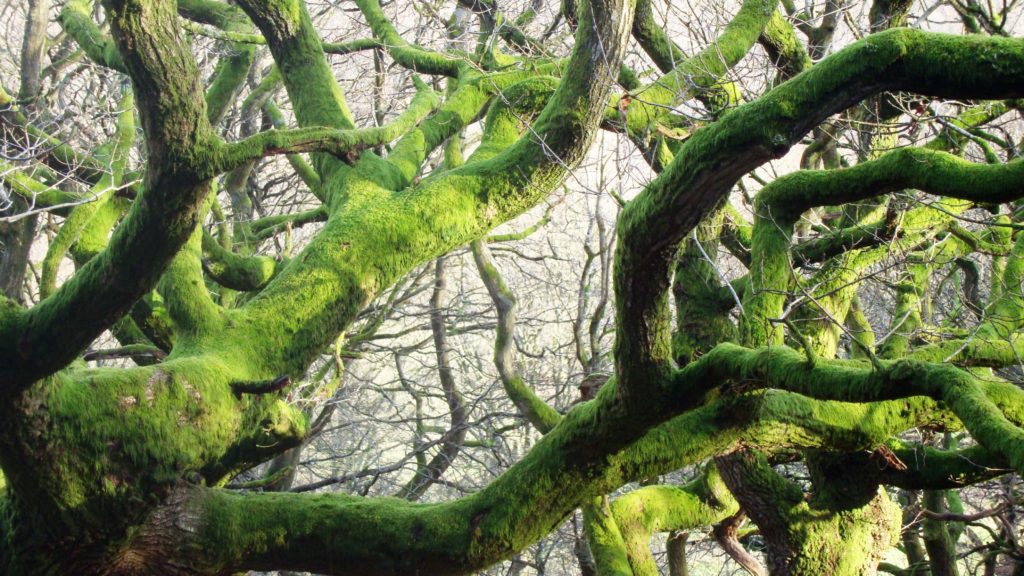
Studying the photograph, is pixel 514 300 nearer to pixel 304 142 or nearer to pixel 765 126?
pixel 304 142

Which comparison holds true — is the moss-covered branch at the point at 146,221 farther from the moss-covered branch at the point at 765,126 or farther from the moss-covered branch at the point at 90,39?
the moss-covered branch at the point at 90,39

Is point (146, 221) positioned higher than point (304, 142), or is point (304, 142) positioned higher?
point (304, 142)

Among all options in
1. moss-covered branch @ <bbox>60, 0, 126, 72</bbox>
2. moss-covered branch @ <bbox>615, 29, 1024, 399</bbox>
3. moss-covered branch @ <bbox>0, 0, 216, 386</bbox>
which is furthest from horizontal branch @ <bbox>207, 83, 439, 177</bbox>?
moss-covered branch @ <bbox>60, 0, 126, 72</bbox>

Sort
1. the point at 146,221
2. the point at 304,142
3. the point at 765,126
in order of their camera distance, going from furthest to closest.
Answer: the point at 304,142 → the point at 146,221 → the point at 765,126

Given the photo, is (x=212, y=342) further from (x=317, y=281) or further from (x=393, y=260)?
(x=393, y=260)

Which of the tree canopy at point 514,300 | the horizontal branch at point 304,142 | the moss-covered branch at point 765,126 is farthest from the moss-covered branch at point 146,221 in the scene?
the moss-covered branch at point 765,126

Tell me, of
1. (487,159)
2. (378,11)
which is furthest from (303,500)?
(378,11)

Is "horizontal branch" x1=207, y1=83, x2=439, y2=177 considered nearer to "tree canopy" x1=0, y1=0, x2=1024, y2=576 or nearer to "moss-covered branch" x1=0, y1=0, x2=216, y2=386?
"tree canopy" x1=0, y1=0, x2=1024, y2=576

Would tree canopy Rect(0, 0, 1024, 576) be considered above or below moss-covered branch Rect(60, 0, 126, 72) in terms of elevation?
below

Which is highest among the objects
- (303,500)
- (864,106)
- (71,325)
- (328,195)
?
(864,106)

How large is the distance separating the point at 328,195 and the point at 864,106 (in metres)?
3.71

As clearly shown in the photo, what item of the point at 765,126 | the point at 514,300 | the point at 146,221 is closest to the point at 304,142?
the point at 146,221

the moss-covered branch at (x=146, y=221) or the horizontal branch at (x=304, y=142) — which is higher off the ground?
the horizontal branch at (x=304, y=142)

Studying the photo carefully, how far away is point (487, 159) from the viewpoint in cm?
546
